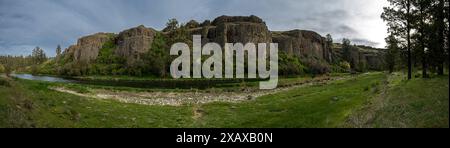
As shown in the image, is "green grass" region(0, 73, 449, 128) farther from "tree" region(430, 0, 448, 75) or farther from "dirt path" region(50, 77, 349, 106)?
"tree" region(430, 0, 448, 75)

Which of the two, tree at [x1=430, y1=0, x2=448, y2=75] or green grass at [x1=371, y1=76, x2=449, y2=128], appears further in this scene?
tree at [x1=430, y1=0, x2=448, y2=75]

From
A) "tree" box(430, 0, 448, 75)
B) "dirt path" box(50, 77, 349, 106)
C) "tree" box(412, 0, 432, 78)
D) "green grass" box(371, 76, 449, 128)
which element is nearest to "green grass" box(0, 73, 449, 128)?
"green grass" box(371, 76, 449, 128)

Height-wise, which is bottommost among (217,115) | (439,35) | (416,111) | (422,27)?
(217,115)

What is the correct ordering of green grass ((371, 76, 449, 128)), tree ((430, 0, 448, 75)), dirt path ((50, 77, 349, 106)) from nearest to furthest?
green grass ((371, 76, 449, 128)) → tree ((430, 0, 448, 75)) → dirt path ((50, 77, 349, 106))

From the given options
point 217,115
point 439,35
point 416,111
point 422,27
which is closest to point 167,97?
point 217,115

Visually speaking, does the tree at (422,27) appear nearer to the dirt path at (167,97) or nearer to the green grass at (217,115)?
the green grass at (217,115)

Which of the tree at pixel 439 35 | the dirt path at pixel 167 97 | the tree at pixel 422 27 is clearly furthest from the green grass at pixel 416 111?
the dirt path at pixel 167 97

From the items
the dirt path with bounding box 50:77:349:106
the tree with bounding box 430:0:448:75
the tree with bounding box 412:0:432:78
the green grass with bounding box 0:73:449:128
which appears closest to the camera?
the green grass with bounding box 0:73:449:128

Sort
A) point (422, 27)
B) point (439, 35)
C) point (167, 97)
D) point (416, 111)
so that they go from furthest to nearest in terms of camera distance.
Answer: point (167, 97) → point (422, 27) → point (439, 35) → point (416, 111)

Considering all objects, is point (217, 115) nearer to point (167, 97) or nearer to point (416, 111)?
point (416, 111)
